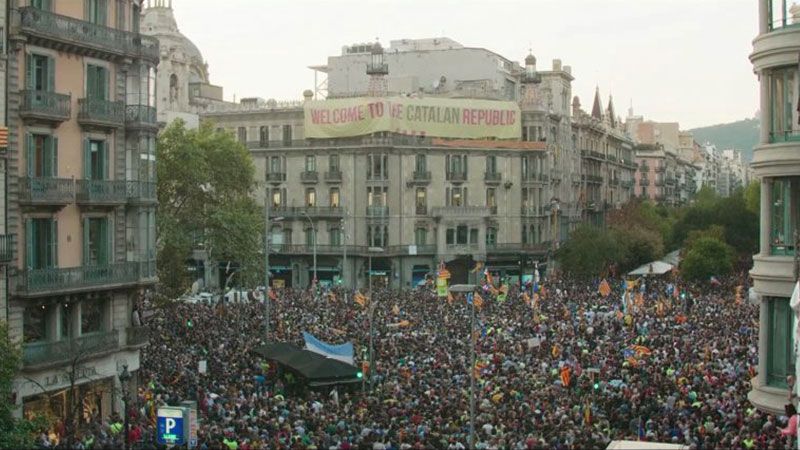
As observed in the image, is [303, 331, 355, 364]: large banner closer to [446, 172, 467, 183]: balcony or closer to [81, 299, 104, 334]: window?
[81, 299, 104, 334]: window

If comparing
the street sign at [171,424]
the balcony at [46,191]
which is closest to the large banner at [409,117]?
the balcony at [46,191]

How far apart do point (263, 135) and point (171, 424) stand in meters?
60.0

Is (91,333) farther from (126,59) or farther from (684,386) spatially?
(684,386)

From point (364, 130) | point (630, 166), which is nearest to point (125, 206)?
point (364, 130)

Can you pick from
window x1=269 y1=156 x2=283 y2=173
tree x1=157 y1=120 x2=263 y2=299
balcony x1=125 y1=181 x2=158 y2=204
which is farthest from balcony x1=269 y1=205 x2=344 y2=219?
balcony x1=125 y1=181 x2=158 y2=204

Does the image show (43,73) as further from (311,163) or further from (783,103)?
(311,163)

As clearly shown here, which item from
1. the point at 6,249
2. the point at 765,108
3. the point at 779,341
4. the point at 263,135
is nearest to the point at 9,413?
the point at 6,249

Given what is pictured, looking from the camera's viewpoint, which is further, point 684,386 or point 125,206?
point 125,206

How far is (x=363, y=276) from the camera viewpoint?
3014 inches

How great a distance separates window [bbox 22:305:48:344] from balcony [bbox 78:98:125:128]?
552 cm

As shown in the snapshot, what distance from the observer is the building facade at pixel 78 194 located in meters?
28.1

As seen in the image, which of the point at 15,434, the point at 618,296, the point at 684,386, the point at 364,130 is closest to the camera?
the point at 15,434

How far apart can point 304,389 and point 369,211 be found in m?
44.3

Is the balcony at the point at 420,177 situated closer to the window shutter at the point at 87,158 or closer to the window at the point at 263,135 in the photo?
the window at the point at 263,135
